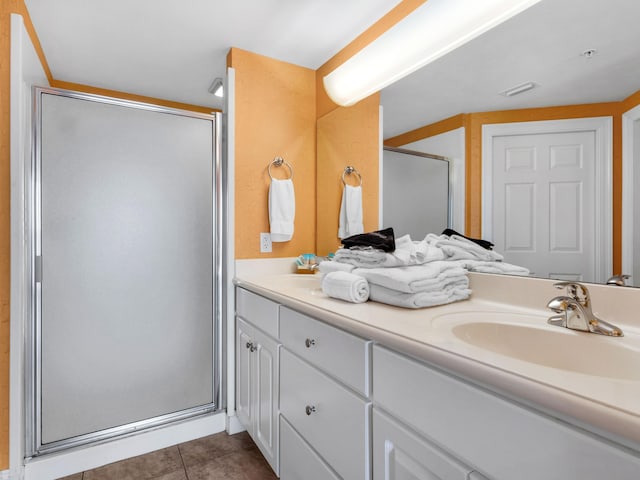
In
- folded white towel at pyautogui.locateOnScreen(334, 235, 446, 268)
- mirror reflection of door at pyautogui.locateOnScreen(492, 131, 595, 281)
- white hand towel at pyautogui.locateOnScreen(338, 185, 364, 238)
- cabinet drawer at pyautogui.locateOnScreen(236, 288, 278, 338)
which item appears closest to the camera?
mirror reflection of door at pyautogui.locateOnScreen(492, 131, 595, 281)

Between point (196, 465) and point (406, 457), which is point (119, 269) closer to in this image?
point (196, 465)

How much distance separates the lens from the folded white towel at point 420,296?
109 centimetres

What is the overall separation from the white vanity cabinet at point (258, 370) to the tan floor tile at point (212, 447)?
0.11 m

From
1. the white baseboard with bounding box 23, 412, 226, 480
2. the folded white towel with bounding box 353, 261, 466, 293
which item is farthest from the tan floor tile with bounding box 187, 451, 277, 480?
the folded white towel with bounding box 353, 261, 466, 293

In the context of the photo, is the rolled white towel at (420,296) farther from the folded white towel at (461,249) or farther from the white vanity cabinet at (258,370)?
the white vanity cabinet at (258,370)

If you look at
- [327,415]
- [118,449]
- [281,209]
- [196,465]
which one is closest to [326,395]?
[327,415]

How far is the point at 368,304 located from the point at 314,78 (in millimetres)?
1713

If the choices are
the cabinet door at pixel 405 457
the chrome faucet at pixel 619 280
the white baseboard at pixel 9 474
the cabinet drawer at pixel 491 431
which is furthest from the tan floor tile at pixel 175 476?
the chrome faucet at pixel 619 280

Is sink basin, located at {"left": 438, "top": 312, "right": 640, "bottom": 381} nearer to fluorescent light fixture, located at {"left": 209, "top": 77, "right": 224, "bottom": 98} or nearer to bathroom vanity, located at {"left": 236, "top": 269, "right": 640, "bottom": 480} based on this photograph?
bathroom vanity, located at {"left": 236, "top": 269, "right": 640, "bottom": 480}

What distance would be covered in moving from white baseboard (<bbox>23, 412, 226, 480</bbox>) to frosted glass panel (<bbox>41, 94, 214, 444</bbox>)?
8 centimetres

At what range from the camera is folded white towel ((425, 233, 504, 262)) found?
4.15ft

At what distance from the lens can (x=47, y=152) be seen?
1627mm

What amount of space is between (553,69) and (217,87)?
2088mm

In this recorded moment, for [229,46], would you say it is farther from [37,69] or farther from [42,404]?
[42,404]
